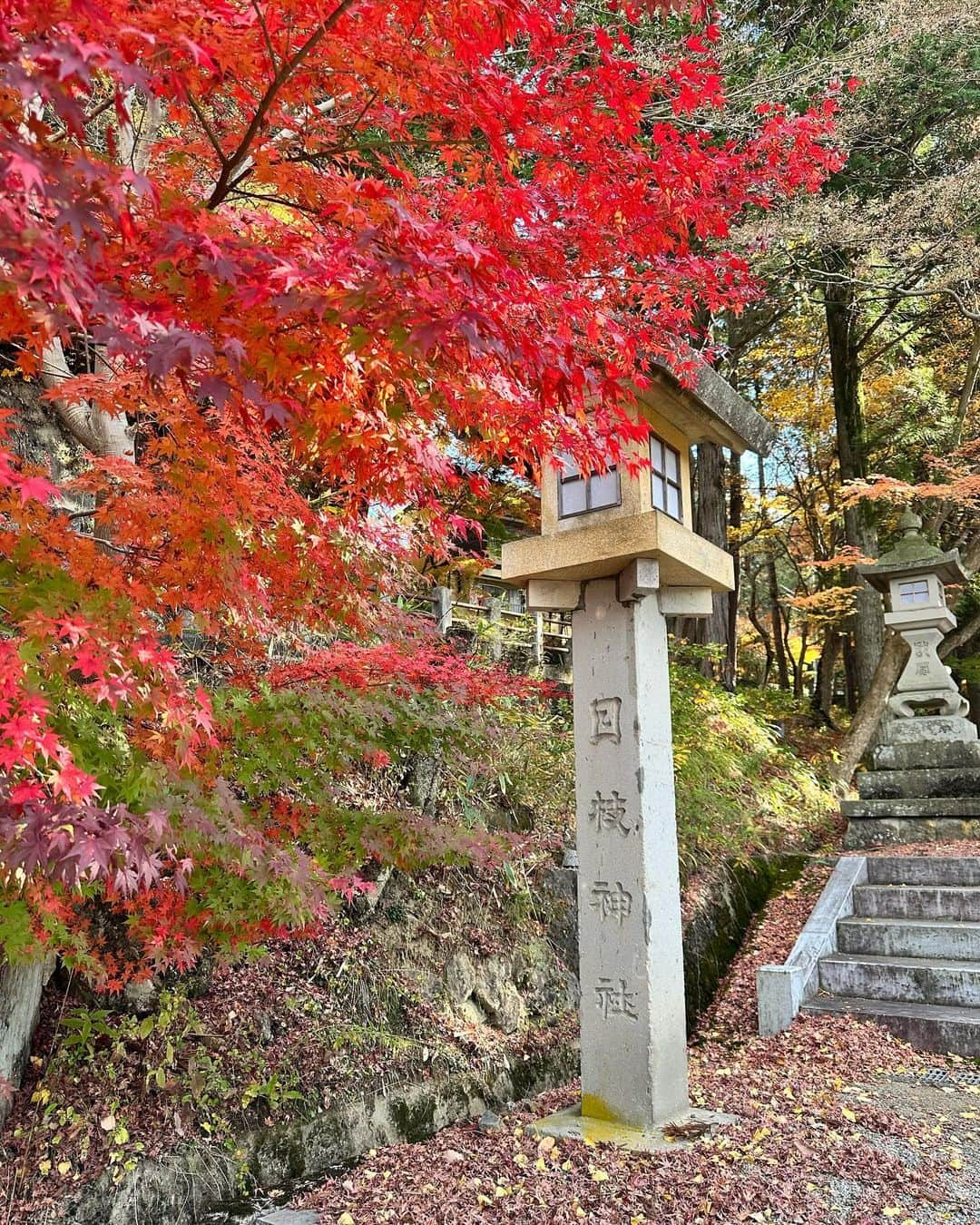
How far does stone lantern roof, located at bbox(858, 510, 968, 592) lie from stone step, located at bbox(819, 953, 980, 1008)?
16.6 ft

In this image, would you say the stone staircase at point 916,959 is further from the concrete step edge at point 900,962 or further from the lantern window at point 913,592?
the lantern window at point 913,592

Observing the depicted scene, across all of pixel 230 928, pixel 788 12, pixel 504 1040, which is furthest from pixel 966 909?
pixel 788 12

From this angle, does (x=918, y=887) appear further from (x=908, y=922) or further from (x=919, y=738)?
(x=919, y=738)

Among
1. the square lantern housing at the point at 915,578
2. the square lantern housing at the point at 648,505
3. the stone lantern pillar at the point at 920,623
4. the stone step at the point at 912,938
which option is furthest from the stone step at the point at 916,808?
the square lantern housing at the point at 648,505

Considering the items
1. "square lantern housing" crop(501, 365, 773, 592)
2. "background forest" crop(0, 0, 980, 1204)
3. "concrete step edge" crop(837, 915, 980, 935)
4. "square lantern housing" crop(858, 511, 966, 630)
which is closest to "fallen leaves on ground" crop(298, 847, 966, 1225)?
"background forest" crop(0, 0, 980, 1204)

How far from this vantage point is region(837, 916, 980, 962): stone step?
21.1 feet

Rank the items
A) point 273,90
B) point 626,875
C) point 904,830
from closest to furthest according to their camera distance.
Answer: point 273,90, point 626,875, point 904,830

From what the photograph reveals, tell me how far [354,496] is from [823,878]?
6.58m

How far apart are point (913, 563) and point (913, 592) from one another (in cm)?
39

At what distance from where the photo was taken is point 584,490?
16.1 ft

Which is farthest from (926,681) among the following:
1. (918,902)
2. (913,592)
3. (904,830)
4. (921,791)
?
(918,902)

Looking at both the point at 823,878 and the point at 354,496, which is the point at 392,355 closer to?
the point at 354,496

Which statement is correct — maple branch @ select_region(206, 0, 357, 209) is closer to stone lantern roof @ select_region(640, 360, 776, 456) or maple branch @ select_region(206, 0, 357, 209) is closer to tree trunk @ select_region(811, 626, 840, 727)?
stone lantern roof @ select_region(640, 360, 776, 456)

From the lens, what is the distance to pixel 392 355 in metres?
2.79
